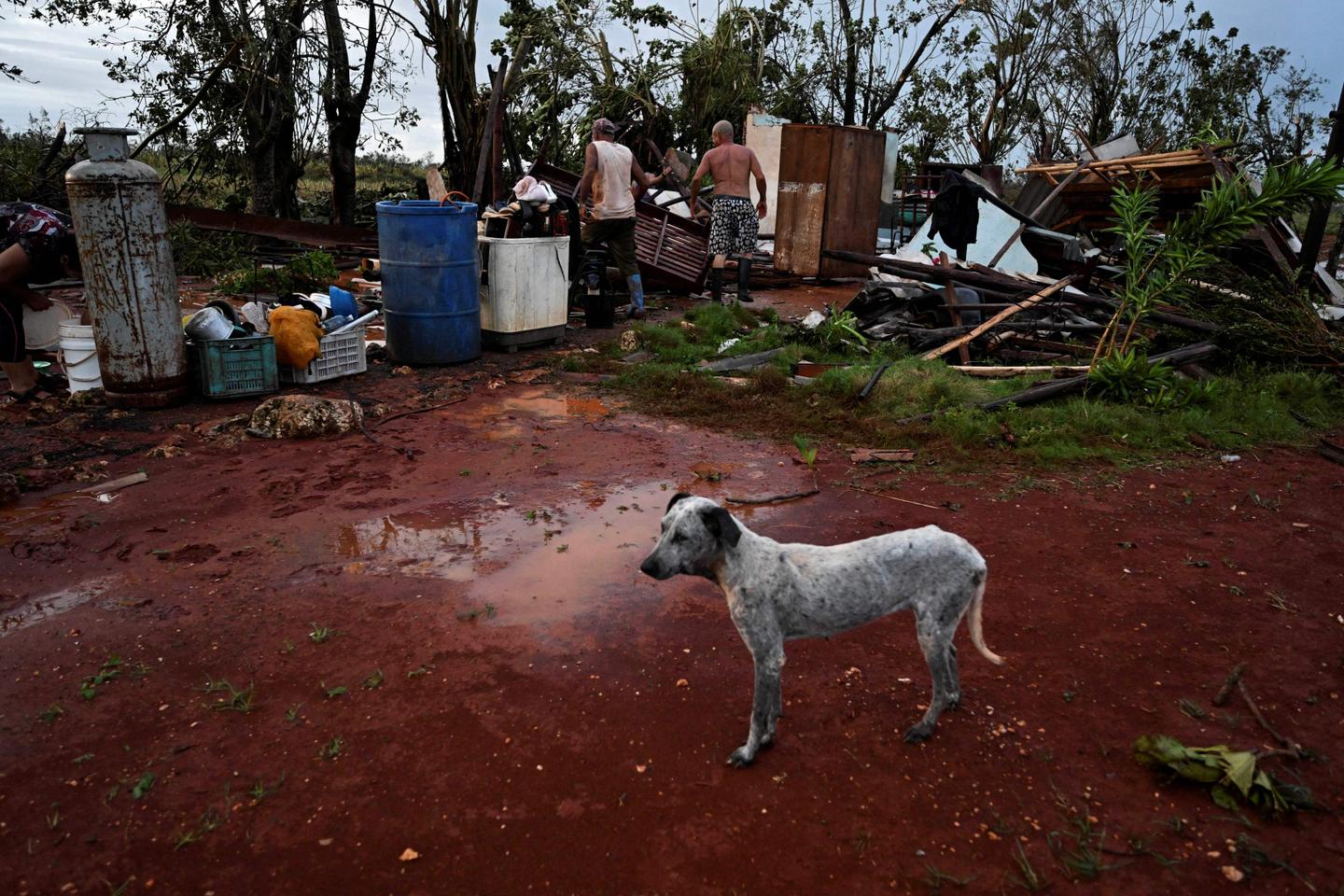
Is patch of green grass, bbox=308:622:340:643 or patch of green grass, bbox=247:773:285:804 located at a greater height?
patch of green grass, bbox=308:622:340:643

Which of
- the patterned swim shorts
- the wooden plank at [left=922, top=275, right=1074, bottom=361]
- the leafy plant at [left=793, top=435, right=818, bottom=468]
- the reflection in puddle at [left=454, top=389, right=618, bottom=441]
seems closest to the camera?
the leafy plant at [left=793, top=435, right=818, bottom=468]

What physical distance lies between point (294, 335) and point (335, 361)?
53 centimetres

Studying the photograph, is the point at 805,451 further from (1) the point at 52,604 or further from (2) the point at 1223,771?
(1) the point at 52,604

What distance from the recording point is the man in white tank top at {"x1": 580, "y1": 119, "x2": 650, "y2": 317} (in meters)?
10.1

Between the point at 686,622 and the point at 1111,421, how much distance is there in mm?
4654

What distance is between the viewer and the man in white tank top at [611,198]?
10.1m

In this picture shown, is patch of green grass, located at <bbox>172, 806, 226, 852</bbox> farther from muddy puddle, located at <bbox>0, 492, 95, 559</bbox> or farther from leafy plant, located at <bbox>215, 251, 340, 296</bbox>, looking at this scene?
leafy plant, located at <bbox>215, 251, 340, 296</bbox>

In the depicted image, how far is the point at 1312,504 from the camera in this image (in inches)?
222

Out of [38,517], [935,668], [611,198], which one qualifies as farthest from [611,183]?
[935,668]

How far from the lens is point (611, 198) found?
10.3 metres

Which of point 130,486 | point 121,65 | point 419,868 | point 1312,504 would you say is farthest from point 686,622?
point 121,65

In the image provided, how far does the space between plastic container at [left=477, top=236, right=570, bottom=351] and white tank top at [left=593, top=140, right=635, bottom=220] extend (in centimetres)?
126

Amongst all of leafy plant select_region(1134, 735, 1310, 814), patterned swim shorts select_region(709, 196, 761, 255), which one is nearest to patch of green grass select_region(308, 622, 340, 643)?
leafy plant select_region(1134, 735, 1310, 814)

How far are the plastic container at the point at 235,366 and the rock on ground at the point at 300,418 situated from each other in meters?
0.73
